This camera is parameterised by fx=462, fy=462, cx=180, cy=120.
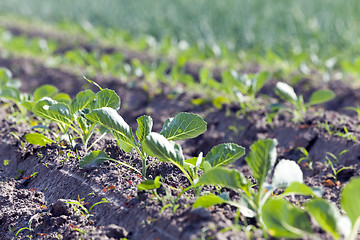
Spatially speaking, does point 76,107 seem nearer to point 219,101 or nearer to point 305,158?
point 305,158

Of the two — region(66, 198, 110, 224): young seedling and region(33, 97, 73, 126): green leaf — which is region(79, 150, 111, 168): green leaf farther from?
region(33, 97, 73, 126): green leaf

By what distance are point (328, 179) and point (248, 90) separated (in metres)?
1.37

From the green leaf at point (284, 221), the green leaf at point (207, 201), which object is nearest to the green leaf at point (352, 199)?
the green leaf at point (284, 221)

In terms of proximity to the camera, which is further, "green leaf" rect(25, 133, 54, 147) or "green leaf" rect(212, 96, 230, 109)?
"green leaf" rect(212, 96, 230, 109)

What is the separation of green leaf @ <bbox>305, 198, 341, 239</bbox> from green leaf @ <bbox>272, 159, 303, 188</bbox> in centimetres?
33

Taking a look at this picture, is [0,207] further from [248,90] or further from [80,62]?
[80,62]

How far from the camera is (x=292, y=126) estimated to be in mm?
3932

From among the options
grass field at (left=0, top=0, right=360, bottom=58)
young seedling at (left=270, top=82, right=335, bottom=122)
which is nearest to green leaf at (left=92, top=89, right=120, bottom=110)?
young seedling at (left=270, top=82, right=335, bottom=122)

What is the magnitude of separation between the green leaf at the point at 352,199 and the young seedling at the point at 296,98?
73.9 inches

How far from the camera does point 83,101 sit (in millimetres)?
2822

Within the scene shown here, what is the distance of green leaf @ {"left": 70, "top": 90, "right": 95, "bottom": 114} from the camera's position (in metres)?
2.81

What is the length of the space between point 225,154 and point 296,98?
155 centimetres

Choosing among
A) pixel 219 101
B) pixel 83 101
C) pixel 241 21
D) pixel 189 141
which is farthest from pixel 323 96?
pixel 241 21

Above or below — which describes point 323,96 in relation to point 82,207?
above
